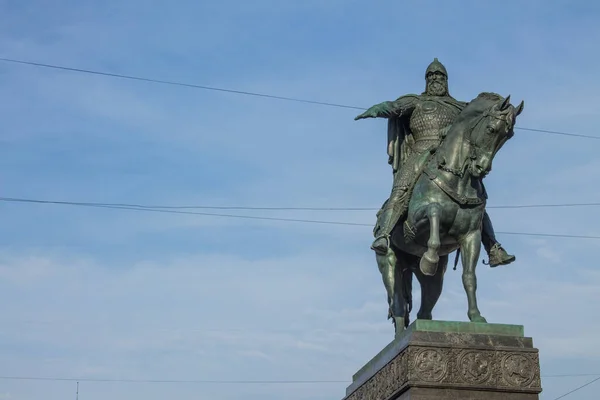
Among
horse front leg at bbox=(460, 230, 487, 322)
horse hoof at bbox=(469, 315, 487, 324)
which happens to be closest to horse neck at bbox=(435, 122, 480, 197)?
horse front leg at bbox=(460, 230, 487, 322)

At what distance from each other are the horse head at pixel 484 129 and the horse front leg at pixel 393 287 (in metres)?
2.37

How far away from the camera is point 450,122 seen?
22.5 metres

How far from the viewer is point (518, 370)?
1994 centimetres

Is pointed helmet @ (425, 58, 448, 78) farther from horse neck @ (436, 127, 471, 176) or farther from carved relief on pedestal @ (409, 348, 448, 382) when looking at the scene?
carved relief on pedestal @ (409, 348, 448, 382)

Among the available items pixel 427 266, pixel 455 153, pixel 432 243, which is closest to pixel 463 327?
pixel 427 266

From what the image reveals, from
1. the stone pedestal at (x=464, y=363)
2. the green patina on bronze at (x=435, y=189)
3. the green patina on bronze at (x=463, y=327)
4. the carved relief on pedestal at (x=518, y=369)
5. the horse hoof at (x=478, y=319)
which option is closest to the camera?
the stone pedestal at (x=464, y=363)

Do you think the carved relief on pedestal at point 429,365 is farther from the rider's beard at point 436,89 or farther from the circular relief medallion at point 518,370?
the rider's beard at point 436,89

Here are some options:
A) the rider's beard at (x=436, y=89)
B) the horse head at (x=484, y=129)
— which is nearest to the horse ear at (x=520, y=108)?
the horse head at (x=484, y=129)

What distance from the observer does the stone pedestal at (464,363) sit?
776 inches

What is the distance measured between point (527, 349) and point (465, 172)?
3.10 m

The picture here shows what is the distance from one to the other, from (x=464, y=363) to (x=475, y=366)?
18 cm

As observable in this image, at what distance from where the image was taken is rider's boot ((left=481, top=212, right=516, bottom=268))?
70.0 ft

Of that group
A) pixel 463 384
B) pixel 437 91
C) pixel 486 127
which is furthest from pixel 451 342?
pixel 437 91

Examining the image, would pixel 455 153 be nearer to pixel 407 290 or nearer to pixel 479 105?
pixel 479 105
